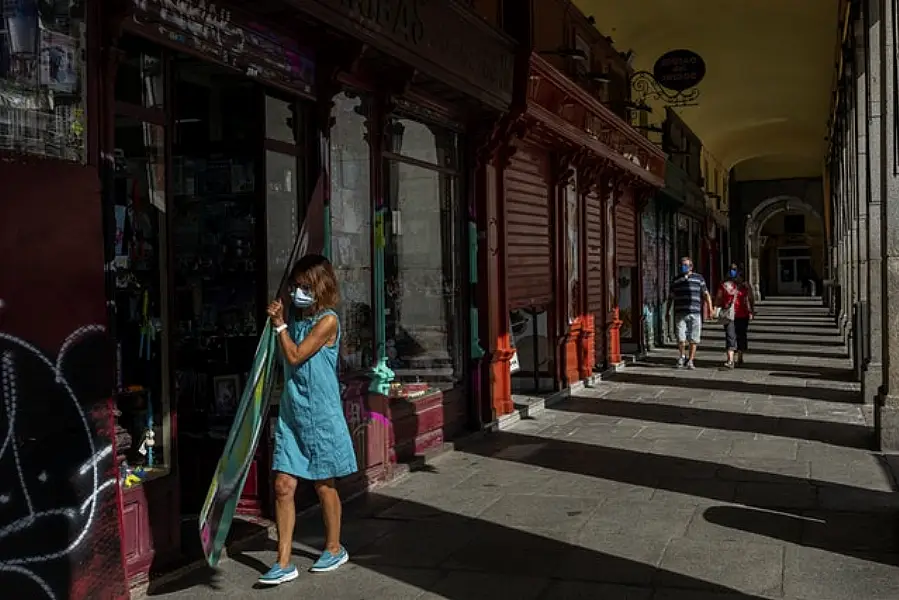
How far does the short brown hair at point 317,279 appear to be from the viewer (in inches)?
207

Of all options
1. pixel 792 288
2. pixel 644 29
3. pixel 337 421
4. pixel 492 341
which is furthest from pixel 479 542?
pixel 792 288

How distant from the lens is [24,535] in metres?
4.18

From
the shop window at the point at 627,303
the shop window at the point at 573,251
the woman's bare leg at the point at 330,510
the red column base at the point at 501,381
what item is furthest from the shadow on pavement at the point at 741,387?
the woman's bare leg at the point at 330,510

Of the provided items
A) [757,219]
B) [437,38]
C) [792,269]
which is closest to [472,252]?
[437,38]

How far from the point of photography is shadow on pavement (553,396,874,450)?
972cm

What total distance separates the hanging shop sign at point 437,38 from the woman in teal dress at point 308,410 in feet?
6.46

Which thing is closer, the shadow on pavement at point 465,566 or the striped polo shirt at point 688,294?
the shadow on pavement at point 465,566

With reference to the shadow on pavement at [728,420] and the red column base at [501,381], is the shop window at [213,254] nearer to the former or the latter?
the red column base at [501,381]

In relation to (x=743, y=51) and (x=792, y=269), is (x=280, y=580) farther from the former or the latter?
(x=792, y=269)

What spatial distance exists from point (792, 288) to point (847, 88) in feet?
143

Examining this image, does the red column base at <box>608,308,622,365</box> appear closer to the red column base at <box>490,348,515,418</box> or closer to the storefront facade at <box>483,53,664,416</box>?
the storefront facade at <box>483,53,664,416</box>

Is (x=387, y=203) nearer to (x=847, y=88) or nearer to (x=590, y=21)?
(x=590, y=21)

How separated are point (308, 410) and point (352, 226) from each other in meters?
2.78

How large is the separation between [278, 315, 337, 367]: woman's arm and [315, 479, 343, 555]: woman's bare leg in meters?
0.70
